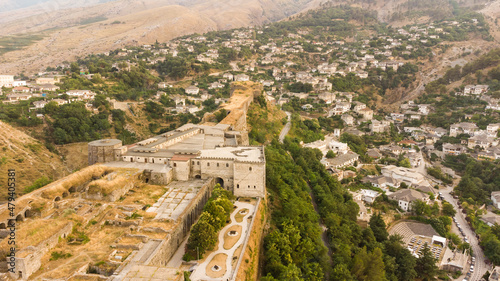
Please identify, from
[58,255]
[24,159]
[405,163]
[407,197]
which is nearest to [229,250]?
[58,255]

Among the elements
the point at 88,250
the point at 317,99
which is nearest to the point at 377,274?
the point at 88,250

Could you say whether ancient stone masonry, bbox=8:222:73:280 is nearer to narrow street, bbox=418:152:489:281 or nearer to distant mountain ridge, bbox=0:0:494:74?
narrow street, bbox=418:152:489:281

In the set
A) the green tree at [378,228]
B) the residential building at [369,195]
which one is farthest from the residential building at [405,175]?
the green tree at [378,228]

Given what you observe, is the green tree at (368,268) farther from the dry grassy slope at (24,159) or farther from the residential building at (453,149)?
the residential building at (453,149)

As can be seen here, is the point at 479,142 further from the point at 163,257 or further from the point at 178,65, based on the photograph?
the point at 178,65

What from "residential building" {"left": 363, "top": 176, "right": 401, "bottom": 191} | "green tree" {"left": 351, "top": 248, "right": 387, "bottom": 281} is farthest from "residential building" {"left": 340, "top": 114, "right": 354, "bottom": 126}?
"green tree" {"left": 351, "top": 248, "right": 387, "bottom": 281}
